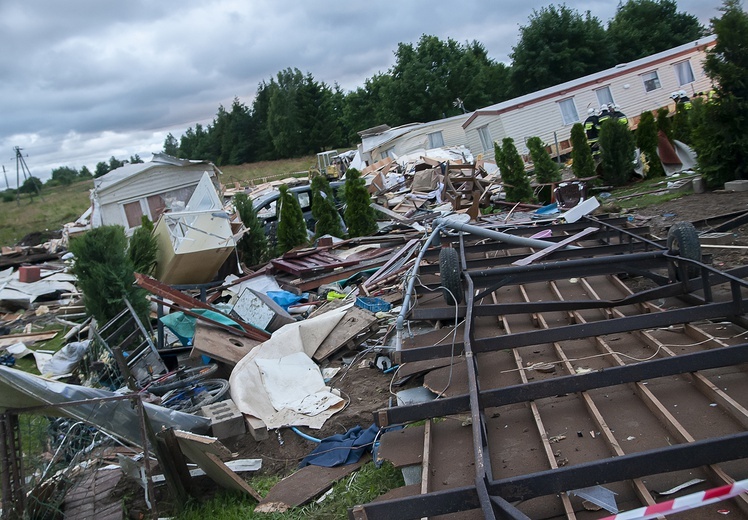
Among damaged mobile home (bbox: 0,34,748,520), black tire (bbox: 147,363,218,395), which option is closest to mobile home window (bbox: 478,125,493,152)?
damaged mobile home (bbox: 0,34,748,520)

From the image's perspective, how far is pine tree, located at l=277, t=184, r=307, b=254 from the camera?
16.5 metres

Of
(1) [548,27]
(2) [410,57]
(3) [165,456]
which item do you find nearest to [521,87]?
(1) [548,27]

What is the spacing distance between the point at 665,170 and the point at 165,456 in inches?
687

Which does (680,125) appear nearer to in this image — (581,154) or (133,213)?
(581,154)

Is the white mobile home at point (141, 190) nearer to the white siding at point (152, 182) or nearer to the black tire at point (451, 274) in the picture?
the white siding at point (152, 182)

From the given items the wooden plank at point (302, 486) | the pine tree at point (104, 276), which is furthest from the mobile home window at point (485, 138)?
the wooden plank at point (302, 486)

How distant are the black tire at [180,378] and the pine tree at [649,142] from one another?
15.4 m

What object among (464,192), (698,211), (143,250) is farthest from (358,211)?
(698,211)

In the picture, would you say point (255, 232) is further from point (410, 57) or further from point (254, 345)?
point (410, 57)

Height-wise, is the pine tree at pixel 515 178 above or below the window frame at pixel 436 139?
below

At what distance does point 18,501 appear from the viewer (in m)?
4.80

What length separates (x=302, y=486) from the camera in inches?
217

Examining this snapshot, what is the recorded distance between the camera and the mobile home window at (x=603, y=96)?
2984 centimetres

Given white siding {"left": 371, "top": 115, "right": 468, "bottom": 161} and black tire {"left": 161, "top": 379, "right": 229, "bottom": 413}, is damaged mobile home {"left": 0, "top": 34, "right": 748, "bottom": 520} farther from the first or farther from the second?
white siding {"left": 371, "top": 115, "right": 468, "bottom": 161}
